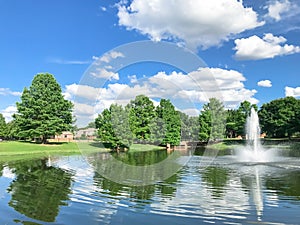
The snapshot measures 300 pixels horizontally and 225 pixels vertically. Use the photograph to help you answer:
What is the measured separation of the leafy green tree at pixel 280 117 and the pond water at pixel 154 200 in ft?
215

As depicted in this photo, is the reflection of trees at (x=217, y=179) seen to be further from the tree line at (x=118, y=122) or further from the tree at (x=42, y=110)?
the tree at (x=42, y=110)

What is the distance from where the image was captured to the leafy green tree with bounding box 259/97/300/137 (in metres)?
82.3

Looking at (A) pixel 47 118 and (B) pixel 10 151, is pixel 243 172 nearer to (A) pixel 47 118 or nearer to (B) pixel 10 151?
(B) pixel 10 151

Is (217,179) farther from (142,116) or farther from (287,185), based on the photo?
(142,116)

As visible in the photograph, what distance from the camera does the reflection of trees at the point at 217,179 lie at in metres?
16.8

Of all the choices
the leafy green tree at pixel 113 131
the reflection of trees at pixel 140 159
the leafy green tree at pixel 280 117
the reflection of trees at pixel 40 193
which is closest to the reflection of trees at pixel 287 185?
the reflection of trees at pixel 40 193

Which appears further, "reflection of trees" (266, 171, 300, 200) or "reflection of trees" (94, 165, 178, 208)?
"reflection of trees" (266, 171, 300, 200)

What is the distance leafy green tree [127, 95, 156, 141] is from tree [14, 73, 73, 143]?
1487 centimetres

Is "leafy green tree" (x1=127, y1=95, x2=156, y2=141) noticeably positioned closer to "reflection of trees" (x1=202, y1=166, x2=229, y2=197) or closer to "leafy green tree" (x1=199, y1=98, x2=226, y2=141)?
"leafy green tree" (x1=199, y1=98, x2=226, y2=141)

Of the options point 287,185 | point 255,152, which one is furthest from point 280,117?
point 287,185

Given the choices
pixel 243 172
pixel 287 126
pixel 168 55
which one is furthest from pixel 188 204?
pixel 287 126

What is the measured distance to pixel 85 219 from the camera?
1147cm

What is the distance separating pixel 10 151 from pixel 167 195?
1404 inches

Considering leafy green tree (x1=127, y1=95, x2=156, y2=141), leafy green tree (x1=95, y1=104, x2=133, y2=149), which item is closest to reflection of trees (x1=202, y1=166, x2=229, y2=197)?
leafy green tree (x1=95, y1=104, x2=133, y2=149)
